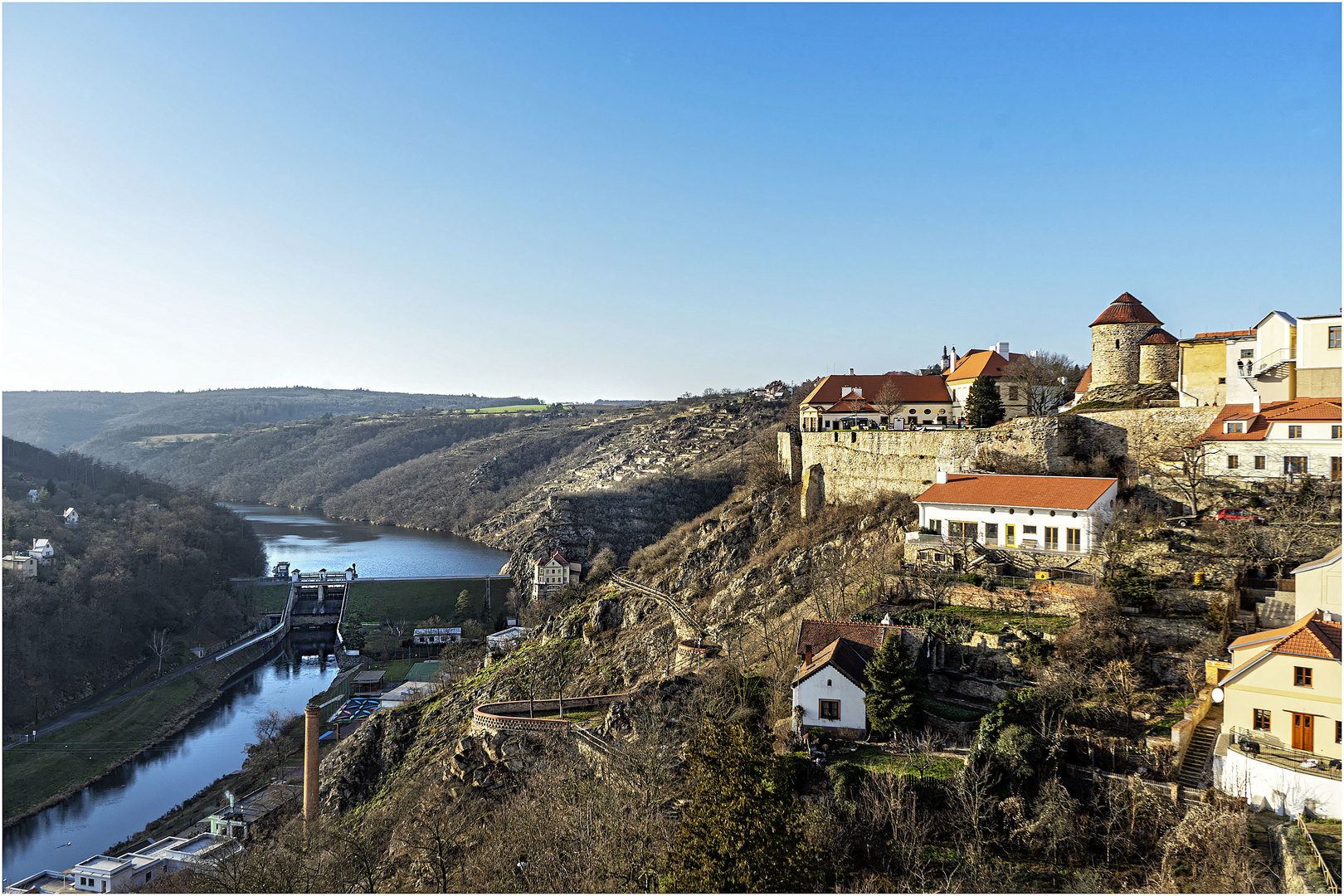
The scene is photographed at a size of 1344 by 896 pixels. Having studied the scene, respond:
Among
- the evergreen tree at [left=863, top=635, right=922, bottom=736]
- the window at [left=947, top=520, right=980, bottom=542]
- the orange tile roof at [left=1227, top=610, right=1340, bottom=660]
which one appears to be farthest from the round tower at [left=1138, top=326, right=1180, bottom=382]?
the evergreen tree at [left=863, top=635, right=922, bottom=736]

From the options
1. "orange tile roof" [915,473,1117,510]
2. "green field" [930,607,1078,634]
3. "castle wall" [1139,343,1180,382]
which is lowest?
"green field" [930,607,1078,634]

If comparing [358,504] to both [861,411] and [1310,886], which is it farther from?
[1310,886]

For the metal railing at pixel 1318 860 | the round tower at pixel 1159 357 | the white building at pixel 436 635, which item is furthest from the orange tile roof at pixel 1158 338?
the white building at pixel 436 635

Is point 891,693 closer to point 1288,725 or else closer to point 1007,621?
point 1007,621

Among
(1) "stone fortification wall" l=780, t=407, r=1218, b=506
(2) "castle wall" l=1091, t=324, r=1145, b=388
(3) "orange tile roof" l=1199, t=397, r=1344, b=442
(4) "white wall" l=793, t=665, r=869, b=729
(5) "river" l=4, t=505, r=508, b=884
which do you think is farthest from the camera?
(5) "river" l=4, t=505, r=508, b=884

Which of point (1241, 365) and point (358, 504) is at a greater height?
point (1241, 365)

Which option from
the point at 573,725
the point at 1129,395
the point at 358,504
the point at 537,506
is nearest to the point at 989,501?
the point at 1129,395

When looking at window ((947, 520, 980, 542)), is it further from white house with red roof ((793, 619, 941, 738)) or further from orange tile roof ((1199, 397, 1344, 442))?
orange tile roof ((1199, 397, 1344, 442))
